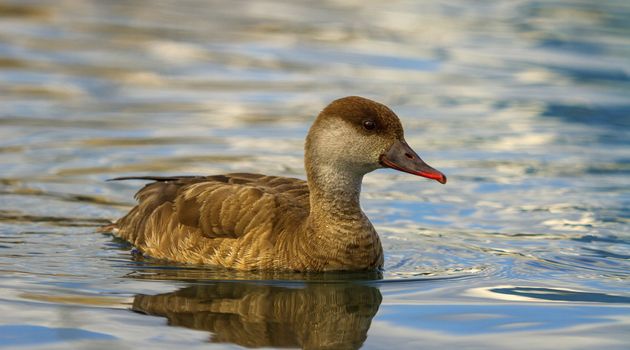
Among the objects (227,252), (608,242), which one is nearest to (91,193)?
(227,252)

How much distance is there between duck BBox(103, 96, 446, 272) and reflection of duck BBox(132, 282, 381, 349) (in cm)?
43

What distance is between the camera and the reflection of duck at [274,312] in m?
8.39

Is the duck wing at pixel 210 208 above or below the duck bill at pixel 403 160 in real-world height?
below

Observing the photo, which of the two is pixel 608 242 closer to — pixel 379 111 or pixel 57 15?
pixel 379 111

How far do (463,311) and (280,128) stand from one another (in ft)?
23.7

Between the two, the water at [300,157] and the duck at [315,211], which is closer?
the water at [300,157]

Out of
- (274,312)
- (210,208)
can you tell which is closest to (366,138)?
(210,208)

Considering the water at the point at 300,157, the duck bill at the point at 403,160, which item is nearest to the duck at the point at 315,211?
the duck bill at the point at 403,160

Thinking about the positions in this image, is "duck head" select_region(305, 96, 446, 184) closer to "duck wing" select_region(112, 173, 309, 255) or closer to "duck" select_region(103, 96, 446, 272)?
"duck" select_region(103, 96, 446, 272)

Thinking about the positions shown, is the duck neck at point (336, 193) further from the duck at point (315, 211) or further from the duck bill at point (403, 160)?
the duck bill at point (403, 160)

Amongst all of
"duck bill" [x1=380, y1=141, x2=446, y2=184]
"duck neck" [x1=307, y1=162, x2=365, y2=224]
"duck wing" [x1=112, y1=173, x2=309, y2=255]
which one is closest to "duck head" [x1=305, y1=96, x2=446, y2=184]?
"duck bill" [x1=380, y1=141, x2=446, y2=184]

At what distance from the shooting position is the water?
8.92m

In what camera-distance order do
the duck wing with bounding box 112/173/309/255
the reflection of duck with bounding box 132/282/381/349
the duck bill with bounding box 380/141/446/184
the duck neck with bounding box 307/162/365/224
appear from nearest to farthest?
the reflection of duck with bounding box 132/282/381/349 → the duck bill with bounding box 380/141/446/184 → the duck neck with bounding box 307/162/365/224 → the duck wing with bounding box 112/173/309/255

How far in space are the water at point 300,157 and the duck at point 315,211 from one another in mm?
209
